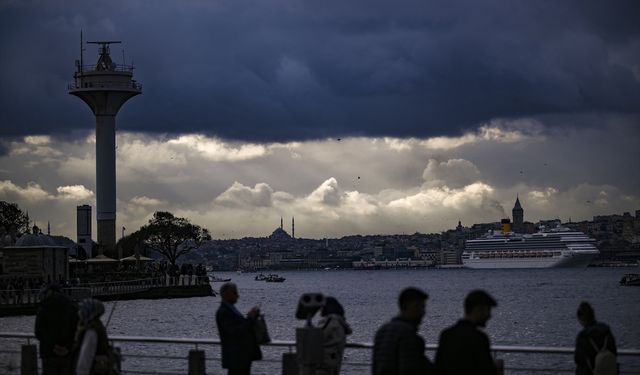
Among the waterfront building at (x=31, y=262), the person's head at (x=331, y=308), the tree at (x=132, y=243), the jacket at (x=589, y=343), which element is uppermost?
the tree at (x=132, y=243)

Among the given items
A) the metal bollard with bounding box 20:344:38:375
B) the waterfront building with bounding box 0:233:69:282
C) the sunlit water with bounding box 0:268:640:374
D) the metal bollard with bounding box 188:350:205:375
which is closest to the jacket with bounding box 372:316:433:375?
the metal bollard with bounding box 188:350:205:375

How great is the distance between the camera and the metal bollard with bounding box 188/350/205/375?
707 inches

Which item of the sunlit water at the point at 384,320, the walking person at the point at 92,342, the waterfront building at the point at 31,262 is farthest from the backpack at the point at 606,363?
the waterfront building at the point at 31,262

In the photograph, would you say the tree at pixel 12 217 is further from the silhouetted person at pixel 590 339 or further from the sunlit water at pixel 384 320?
the silhouetted person at pixel 590 339

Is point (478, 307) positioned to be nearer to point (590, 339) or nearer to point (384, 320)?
point (590, 339)

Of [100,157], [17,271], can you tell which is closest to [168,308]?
[17,271]

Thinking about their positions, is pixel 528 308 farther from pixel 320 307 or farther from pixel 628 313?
pixel 320 307

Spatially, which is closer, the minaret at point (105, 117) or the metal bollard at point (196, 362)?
the metal bollard at point (196, 362)

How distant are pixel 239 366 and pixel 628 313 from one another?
6370cm

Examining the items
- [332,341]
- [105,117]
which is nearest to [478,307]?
[332,341]

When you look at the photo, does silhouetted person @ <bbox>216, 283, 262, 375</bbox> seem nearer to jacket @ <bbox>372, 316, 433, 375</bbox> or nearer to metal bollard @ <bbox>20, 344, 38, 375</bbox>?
jacket @ <bbox>372, 316, 433, 375</bbox>

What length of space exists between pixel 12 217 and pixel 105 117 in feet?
57.2

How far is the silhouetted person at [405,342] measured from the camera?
11320 millimetres

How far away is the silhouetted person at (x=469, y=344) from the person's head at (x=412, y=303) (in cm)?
45
